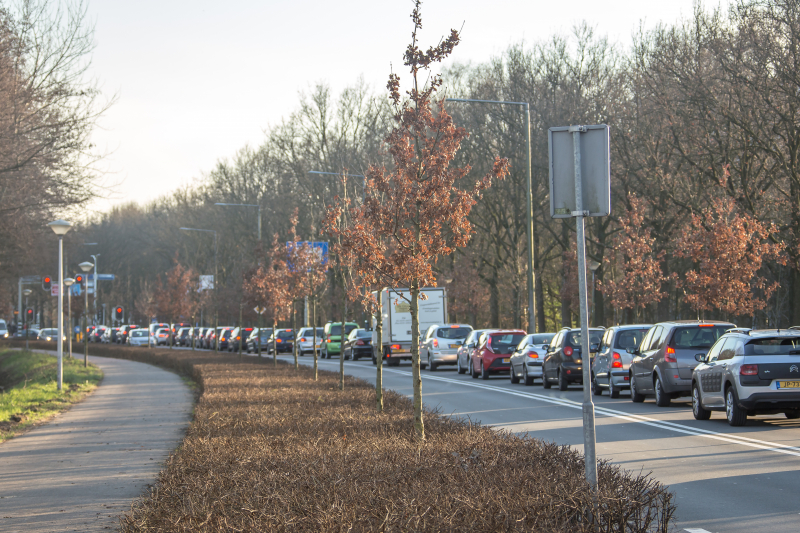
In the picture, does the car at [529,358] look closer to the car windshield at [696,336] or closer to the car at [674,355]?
the car at [674,355]

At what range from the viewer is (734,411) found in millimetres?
14188

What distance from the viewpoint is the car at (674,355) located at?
17656mm

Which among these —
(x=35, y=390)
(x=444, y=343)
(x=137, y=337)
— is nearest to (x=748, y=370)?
(x=35, y=390)

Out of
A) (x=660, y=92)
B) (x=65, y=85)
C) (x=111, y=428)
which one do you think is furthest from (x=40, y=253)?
(x=660, y=92)

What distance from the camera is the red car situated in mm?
28328

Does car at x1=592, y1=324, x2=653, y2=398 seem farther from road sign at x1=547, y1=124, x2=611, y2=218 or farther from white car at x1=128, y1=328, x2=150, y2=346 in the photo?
white car at x1=128, y1=328, x2=150, y2=346

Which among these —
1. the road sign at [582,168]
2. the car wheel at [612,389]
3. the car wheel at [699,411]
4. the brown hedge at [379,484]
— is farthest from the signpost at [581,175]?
the car wheel at [612,389]

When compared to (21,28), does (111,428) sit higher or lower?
lower

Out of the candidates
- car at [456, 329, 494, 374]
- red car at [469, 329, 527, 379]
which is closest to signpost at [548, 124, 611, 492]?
red car at [469, 329, 527, 379]

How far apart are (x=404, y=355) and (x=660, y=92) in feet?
45.9

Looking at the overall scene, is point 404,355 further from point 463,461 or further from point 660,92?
point 463,461

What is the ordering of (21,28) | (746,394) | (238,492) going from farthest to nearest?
(21,28) < (746,394) < (238,492)

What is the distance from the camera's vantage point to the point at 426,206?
11227mm

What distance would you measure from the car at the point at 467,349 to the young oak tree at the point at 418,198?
1889 cm
